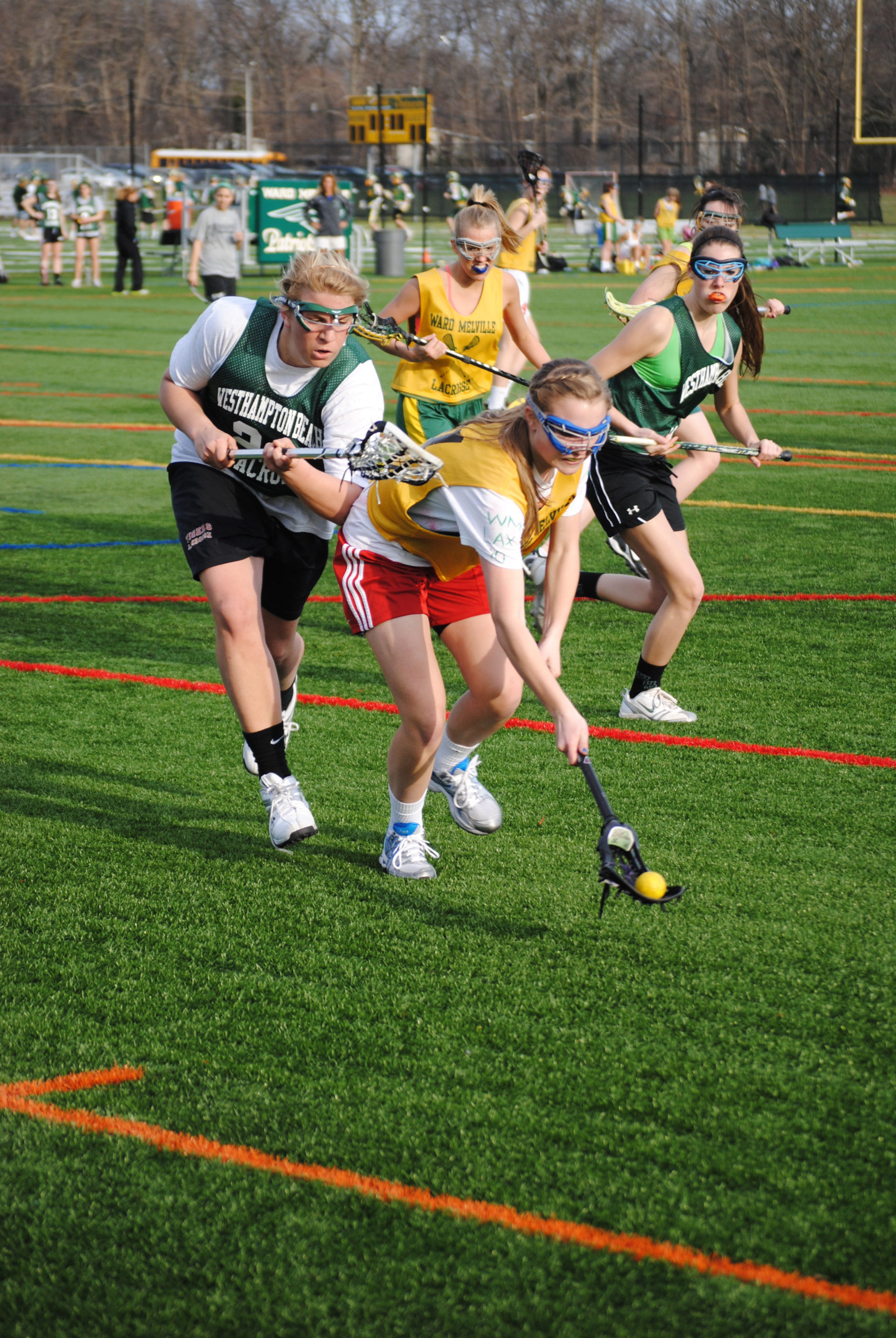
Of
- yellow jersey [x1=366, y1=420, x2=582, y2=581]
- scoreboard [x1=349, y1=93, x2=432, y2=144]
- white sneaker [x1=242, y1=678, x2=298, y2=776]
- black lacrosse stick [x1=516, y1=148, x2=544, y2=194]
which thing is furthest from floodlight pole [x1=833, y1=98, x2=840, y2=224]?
yellow jersey [x1=366, y1=420, x2=582, y2=581]

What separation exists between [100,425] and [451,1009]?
12073mm

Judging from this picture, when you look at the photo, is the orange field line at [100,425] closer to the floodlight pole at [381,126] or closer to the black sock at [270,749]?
the black sock at [270,749]

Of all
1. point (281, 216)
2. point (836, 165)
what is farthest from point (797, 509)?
point (836, 165)

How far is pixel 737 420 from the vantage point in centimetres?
658

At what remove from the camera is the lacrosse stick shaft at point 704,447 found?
590cm

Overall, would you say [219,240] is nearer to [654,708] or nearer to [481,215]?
[481,215]

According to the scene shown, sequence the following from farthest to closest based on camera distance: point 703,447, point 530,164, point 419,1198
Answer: point 530,164 → point 703,447 → point 419,1198

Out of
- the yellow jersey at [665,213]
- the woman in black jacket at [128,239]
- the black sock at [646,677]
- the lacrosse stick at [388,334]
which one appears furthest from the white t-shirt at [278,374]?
the yellow jersey at [665,213]

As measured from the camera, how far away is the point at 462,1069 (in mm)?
3322

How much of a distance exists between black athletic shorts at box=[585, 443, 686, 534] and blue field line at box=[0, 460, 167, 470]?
22.6 feet

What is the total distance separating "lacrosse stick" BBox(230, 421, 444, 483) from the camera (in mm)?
4047

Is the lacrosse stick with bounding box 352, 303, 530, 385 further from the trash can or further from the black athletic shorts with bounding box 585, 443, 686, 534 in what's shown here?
the trash can

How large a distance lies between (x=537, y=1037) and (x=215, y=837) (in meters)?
1.74

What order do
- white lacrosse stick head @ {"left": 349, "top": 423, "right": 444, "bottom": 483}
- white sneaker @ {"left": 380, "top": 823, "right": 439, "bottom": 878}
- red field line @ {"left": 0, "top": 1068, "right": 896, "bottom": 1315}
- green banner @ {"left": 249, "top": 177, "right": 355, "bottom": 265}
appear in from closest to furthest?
red field line @ {"left": 0, "top": 1068, "right": 896, "bottom": 1315}
white lacrosse stick head @ {"left": 349, "top": 423, "right": 444, "bottom": 483}
white sneaker @ {"left": 380, "top": 823, "right": 439, "bottom": 878}
green banner @ {"left": 249, "top": 177, "right": 355, "bottom": 265}
